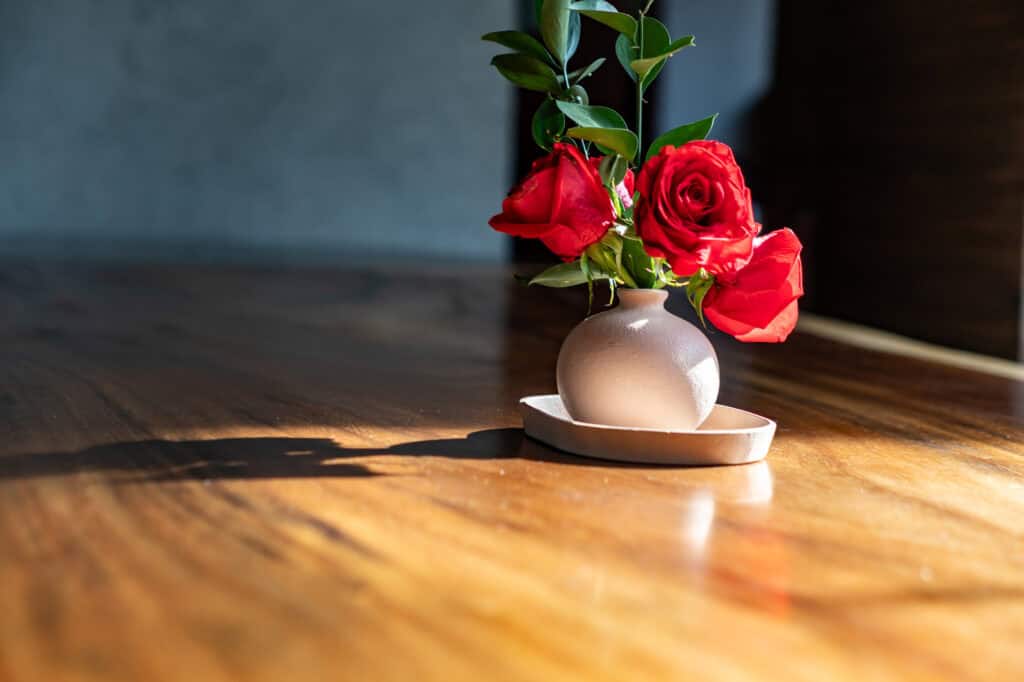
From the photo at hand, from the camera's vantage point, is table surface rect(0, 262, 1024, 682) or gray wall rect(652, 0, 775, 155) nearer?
table surface rect(0, 262, 1024, 682)

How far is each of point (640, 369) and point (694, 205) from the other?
0.41ft

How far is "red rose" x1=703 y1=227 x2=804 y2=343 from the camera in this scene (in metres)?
0.88

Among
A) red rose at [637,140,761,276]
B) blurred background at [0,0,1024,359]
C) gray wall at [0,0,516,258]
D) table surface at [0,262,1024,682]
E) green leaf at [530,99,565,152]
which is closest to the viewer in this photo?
table surface at [0,262,1024,682]

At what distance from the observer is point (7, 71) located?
3760mm

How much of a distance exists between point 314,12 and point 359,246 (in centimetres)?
72

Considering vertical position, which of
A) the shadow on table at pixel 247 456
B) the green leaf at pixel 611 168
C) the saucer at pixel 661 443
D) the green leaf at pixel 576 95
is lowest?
the shadow on table at pixel 247 456

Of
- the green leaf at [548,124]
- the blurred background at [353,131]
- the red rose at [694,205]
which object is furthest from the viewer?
the blurred background at [353,131]

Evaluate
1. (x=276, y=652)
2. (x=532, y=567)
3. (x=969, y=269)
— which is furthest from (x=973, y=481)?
(x=969, y=269)

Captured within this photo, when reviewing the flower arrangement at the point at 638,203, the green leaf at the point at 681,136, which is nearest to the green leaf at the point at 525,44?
the flower arrangement at the point at 638,203

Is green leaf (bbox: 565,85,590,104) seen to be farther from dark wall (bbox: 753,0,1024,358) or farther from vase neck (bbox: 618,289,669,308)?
dark wall (bbox: 753,0,1024,358)

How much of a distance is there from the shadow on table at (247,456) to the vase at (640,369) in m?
0.04

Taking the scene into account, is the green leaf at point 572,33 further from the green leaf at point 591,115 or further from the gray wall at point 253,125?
the gray wall at point 253,125

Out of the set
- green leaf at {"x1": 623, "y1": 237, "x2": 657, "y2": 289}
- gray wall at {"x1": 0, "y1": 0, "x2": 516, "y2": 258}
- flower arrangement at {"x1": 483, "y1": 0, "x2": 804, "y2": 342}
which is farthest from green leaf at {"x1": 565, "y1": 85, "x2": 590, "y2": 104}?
gray wall at {"x1": 0, "y1": 0, "x2": 516, "y2": 258}

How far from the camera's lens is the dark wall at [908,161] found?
2.37 meters
